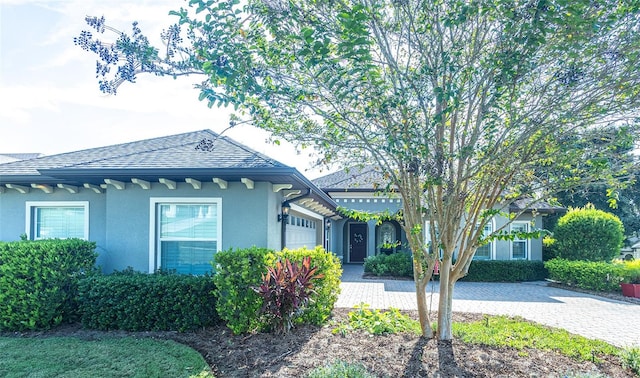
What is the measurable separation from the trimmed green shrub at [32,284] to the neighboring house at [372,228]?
8007mm

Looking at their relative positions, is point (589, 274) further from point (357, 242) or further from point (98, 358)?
point (98, 358)

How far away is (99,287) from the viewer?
7.22 metres

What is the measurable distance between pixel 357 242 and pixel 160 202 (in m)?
16.1

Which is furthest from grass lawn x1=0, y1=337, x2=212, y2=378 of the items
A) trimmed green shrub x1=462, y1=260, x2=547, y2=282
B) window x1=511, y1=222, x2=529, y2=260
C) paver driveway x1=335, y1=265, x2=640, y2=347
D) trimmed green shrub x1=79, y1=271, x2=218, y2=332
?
window x1=511, y1=222, x2=529, y2=260

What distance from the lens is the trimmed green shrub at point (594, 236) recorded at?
617 inches

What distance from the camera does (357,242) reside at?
23.4 meters

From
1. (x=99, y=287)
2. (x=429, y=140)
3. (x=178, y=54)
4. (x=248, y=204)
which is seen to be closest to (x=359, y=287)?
(x=248, y=204)

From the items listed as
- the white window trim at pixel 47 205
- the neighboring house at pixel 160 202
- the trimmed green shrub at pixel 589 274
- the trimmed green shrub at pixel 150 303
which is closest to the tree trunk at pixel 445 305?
the neighboring house at pixel 160 202

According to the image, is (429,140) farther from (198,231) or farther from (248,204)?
(198,231)

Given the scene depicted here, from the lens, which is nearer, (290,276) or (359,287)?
(290,276)

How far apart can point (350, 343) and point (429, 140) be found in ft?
10.3

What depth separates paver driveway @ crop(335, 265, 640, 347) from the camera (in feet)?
28.7

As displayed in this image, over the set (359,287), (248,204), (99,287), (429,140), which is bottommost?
(359,287)

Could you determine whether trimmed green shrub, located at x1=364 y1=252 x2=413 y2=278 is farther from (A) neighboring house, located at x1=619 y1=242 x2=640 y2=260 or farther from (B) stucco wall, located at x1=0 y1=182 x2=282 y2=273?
(A) neighboring house, located at x1=619 y1=242 x2=640 y2=260
